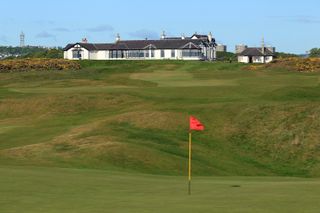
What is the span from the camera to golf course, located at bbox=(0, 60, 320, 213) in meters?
22.7

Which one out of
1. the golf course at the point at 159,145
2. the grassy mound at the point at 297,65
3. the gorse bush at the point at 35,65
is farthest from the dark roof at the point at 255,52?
the golf course at the point at 159,145

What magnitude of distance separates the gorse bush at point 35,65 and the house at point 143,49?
42.6m

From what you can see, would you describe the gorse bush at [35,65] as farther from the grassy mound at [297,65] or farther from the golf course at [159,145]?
the golf course at [159,145]

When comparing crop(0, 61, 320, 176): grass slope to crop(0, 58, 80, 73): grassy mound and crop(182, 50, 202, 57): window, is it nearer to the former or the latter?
crop(0, 58, 80, 73): grassy mound

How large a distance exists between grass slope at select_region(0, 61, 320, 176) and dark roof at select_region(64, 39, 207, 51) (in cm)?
9385

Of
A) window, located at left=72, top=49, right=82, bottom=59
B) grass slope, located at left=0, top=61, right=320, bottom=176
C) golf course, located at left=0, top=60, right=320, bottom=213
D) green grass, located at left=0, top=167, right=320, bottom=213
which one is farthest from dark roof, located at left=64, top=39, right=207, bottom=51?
green grass, located at left=0, top=167, right=320, bottom=213

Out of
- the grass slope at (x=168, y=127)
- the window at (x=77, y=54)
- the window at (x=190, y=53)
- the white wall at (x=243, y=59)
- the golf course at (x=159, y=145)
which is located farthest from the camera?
the white wall at (x=243, y=59)

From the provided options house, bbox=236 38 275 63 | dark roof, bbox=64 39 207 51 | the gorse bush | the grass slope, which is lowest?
the grass slope

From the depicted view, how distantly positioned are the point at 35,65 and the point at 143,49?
50679 mm

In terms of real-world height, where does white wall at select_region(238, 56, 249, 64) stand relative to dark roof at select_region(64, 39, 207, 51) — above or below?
below

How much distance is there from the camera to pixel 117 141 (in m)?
45.6

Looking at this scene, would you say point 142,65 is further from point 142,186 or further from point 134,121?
point 142,186

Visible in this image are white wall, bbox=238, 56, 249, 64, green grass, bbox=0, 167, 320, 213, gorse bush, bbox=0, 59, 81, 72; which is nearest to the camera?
green grass, bbox=0, 167, 320, 213

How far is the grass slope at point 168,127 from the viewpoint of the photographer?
41.5 metres
